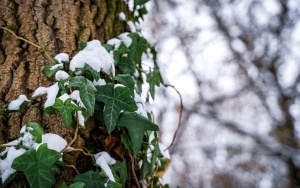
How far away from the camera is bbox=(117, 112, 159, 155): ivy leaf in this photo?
0.81 m

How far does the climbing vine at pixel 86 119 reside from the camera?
0.68 m

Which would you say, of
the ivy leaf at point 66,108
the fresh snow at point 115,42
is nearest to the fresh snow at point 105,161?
the ivy leaf at point 66,108

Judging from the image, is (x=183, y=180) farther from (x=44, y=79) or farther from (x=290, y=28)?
(x=44, y=79)

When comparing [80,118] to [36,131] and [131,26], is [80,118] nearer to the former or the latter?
[36,131]

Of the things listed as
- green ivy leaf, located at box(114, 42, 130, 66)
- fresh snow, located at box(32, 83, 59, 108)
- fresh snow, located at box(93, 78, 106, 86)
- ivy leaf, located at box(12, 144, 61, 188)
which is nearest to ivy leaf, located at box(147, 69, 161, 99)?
green ivy leaf, located at box(114, 42, 130, 66)

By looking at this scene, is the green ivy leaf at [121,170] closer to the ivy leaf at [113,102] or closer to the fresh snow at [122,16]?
the ivy leaf at [113,102]

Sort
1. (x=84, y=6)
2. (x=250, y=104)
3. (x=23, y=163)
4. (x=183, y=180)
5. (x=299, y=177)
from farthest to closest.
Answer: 1. (x=183, y=180)
2. (x=250, y=104)
3. (x=299, y=177)
4. (x=84, y=6)
5. (x=23, y=163)

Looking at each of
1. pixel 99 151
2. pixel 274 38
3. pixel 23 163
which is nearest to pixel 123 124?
pixel 99 151

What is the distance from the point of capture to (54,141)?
73 cm

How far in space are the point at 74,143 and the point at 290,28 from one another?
409cm

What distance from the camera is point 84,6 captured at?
108cm

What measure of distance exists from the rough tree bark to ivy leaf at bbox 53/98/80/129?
2.8 inches

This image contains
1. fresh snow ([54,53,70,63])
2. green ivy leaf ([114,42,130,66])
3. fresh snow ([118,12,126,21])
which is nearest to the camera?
fresh snow ([54,53,70,63])

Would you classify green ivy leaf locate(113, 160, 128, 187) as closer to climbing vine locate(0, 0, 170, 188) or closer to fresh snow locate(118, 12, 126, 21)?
climbing vine locate(0, 0, 170, 188)
